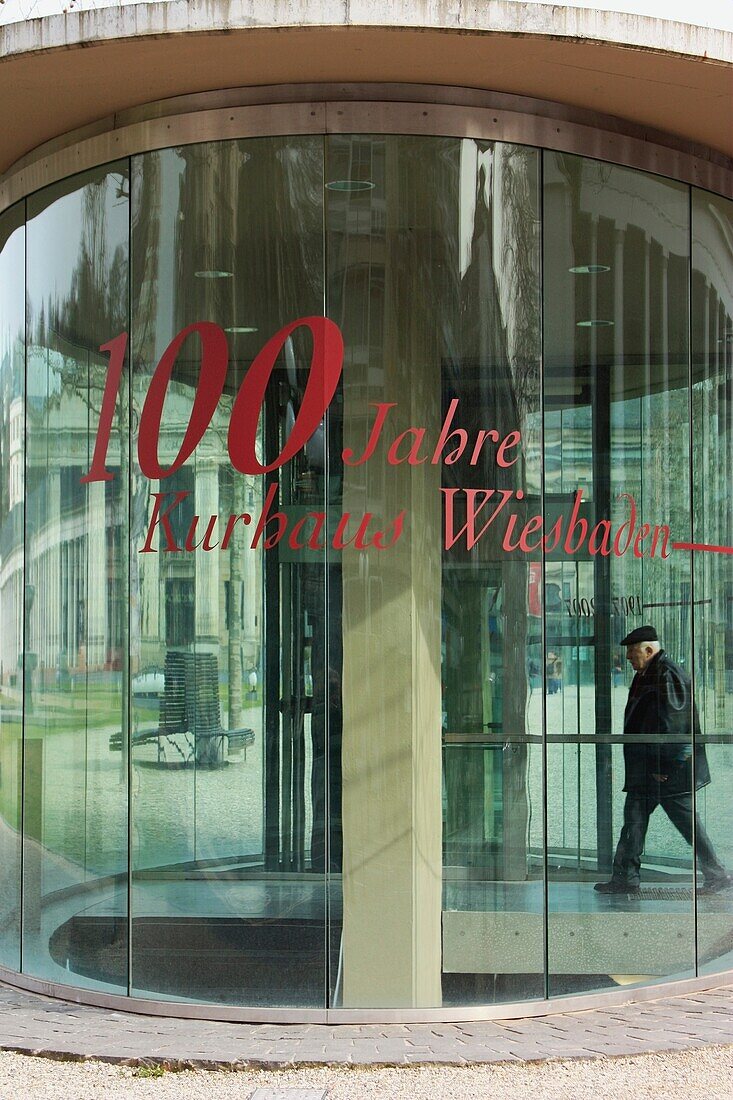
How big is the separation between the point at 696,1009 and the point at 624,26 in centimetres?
460

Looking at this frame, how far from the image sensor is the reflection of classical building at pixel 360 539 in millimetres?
7180

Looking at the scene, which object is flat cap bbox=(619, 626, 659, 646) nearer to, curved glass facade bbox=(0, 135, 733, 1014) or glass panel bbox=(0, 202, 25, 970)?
curved glass facade bbox=(0, 135, 733, 1014)

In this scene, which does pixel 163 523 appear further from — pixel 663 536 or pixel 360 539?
pixel 663 536

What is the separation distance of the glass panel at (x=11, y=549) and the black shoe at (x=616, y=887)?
311 cm

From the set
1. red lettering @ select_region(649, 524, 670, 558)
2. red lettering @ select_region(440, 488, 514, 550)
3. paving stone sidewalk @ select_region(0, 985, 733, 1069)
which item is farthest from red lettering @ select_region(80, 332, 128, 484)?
red lettering @ select_region(649, 524, 670, 558)

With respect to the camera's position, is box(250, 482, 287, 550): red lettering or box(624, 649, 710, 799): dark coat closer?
box(250, 482, 287, 550): red lettering

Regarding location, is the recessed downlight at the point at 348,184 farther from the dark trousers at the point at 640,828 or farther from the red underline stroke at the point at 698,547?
the dark trousers at the point at 640,828

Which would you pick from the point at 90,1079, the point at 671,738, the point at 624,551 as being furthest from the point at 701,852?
the point at 90,1079

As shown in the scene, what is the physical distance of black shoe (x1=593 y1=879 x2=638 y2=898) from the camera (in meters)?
7.47

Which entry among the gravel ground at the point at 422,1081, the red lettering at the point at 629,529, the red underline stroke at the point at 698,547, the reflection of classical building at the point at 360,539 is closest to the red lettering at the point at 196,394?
the reflection of classical building at the point at 360,539

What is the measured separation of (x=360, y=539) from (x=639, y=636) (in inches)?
61.3

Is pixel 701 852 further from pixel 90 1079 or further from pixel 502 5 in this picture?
pixel 502 5

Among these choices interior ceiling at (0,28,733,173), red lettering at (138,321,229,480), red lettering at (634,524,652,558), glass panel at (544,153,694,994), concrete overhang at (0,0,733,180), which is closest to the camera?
concrete overhang at (0,0,733,180)

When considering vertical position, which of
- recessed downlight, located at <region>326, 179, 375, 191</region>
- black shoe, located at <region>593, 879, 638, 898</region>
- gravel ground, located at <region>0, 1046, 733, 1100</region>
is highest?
recessed downlight, located at <region>326, 179, 375, 191</region>
